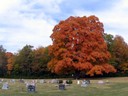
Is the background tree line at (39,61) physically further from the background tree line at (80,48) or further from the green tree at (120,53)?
the background tree line at (80,48)

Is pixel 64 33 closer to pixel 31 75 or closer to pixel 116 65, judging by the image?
pixel 116 65

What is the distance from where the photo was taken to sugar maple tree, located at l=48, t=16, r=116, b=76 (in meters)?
70.1

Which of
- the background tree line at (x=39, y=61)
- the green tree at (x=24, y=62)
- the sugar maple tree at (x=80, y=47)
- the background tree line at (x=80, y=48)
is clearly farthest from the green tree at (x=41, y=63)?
the sugar maple tree at (x=80, y=47)

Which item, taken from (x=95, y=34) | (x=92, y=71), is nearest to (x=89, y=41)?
(x=95, y=34)

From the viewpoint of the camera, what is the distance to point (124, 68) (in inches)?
3329

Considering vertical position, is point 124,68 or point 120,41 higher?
point 120,41

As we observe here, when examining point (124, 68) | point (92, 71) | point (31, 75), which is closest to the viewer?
point (92, 71)

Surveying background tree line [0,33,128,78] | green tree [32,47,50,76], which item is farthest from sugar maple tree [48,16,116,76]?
green tree [32,47,50,76]

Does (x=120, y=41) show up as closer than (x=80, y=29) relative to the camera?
No

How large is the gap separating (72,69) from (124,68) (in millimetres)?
17421

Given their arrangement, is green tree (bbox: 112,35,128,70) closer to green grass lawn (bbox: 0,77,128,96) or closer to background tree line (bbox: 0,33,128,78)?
background tree line (bbox: 0,33,128,78)

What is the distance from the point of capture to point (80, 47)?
72.2 meters

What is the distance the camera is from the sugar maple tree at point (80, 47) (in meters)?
70.1

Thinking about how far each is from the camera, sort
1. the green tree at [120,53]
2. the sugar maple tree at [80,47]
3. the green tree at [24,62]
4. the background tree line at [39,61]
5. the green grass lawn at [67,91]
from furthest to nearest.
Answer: the green tree at [24,62], the background tree line at [39,61], the green tree at [120,53], the sugar maple tree at [80,47], the green grass lawn at [67,91]
